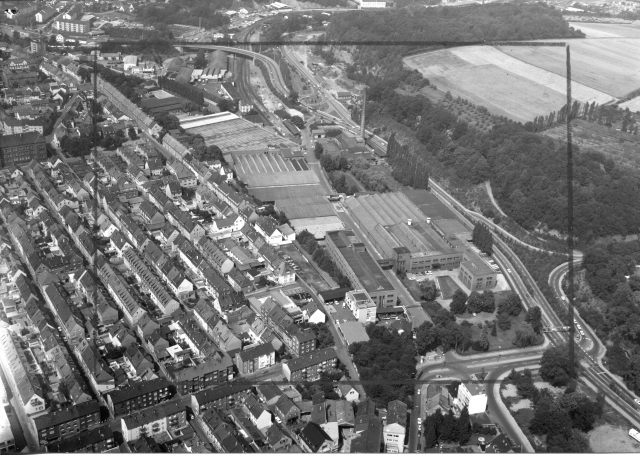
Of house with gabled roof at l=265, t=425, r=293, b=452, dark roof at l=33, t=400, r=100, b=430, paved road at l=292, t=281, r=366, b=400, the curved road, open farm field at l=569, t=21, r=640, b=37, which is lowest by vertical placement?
paved road at l=292, t=281, r=366, b=400

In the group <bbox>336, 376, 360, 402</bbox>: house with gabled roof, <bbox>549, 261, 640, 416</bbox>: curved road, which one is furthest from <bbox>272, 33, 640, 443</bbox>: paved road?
<bbox>336, 376, 360, 402</bbox>: house with gabled roof

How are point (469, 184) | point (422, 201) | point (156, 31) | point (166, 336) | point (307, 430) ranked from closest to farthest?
1. point (307, 430)
2. point (166, 336)
3. point (422, 201)
4. point (469, 184)
5. point (156, 31)

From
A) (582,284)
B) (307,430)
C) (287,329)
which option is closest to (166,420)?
(307,430)

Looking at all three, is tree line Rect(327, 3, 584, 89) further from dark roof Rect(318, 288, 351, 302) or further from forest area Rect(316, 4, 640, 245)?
dark roof Rect(318, 288, 351, 302)

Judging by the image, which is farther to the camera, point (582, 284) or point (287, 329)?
point (582, 284)

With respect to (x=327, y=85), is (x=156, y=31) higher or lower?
higher

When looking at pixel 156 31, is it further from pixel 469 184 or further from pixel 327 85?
pixel 469 184
